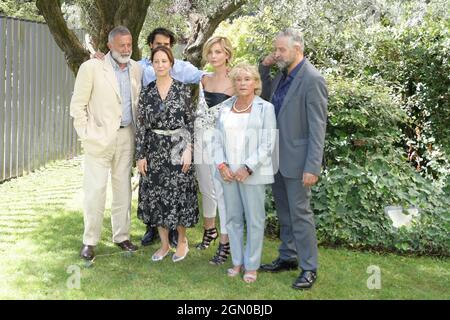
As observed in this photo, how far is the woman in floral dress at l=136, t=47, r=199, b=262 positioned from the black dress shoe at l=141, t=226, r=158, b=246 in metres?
Result: 0.64

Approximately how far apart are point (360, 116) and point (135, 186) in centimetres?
308

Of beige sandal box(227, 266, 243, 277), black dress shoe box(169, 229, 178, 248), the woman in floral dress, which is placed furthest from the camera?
black dress shoe box(169, 229, 178, 248)

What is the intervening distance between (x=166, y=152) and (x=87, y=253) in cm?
112

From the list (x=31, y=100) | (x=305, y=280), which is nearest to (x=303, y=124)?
(x=305, y=280)

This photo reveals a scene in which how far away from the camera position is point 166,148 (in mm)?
4895

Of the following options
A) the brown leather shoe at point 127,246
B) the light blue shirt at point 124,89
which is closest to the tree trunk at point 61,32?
the light blue shirt at point 124,89

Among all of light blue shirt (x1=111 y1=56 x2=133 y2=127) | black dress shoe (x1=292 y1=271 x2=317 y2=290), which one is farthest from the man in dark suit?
light blue shirt (x1=111 y1=56 x2=133 y2=127)

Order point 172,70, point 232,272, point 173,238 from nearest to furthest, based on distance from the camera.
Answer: point 232,272 → point 172,70 → point 173,238

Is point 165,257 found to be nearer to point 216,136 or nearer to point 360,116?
point 216,136

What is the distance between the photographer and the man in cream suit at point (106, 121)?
4.93 metres

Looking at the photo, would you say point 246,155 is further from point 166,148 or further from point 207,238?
point 207,238

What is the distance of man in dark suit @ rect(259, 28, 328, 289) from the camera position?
425cm

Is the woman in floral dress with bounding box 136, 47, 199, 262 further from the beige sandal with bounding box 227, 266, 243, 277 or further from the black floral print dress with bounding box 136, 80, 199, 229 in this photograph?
the beige sandal with bounding box 227, 266, 243, 277

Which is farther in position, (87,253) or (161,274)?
(87,253)
